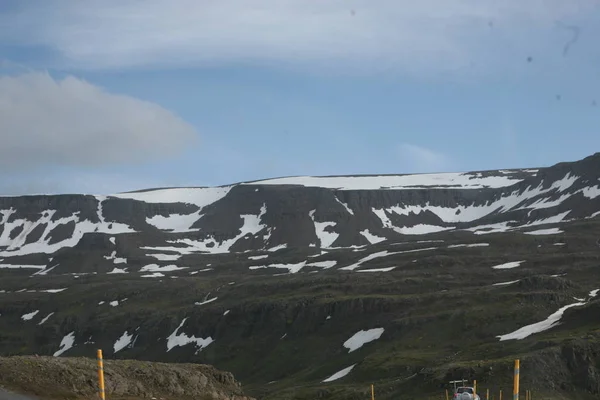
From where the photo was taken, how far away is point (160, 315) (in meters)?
152

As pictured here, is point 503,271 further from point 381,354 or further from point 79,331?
point 79,331

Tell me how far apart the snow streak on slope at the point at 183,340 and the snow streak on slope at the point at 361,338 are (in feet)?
101

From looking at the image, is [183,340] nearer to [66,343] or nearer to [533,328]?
[66,343]

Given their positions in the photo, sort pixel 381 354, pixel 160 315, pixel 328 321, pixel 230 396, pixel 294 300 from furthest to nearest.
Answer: pixel 160 315, pixel 294 300, pixel 328 321, pixel 381 354, pixel 230 396

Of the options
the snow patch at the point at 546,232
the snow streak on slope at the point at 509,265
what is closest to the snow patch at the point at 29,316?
the snow streak on slope at the point at 509,265

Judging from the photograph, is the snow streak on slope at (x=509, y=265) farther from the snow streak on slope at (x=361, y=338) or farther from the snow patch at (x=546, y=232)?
the snow patch at (x=546, y=232)

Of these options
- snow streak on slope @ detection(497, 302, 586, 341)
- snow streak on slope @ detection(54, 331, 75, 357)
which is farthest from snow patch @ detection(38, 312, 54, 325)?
snow streak on slope @ detection(497, 302, 586, 341)

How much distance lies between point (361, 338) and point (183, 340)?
3949 cm

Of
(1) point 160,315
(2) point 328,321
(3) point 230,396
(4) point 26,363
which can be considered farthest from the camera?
(1) point 160,315

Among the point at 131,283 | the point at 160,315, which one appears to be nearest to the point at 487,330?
the point at 160,315

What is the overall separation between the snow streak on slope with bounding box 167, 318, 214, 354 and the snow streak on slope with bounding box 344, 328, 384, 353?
1217 inches

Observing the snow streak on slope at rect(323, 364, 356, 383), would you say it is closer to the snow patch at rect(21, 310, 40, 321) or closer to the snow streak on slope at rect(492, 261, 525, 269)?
the snow streak on slope at rect(492, 261, 525, 269)

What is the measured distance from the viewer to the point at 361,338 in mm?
112062

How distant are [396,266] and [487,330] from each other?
209 feet
